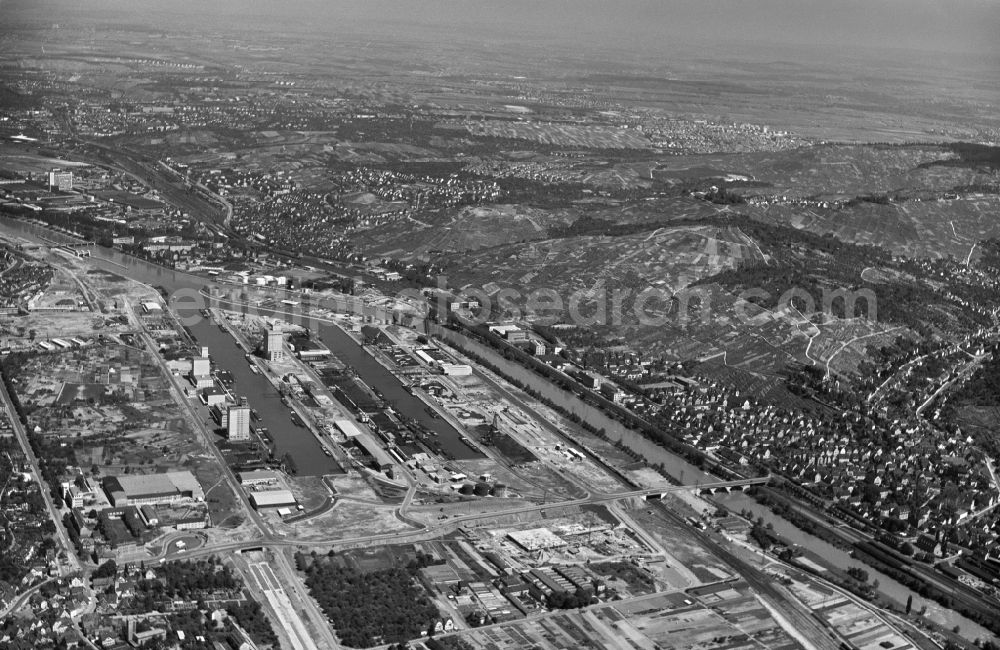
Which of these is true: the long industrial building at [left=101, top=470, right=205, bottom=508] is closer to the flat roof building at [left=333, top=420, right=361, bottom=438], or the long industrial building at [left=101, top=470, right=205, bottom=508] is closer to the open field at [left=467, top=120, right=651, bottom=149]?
the flat roof building at [left=333, top=420, right=361, bottom=438]

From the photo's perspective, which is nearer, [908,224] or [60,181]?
[908,224]

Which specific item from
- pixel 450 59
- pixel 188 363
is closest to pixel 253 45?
pixel 450 59

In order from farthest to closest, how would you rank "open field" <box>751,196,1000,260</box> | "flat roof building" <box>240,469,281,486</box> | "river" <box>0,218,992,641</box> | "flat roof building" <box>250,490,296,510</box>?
"open field" <box>751,196,1000,260</box>, "flat roof building" <box>240,469,281,486</box>, "flat roof building" <box>250,490,296,510</box>, "river" <box>0,218,992,641</box>

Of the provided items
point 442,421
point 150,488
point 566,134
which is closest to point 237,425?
point 150,488

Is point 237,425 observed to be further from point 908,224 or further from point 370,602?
point 908,224

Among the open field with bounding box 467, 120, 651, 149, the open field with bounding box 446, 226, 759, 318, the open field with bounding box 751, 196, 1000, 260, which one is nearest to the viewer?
the open field with bounding box 446, 226, 759, 318

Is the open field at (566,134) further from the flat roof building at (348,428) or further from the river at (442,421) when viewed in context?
the flat roof building at (348,428)

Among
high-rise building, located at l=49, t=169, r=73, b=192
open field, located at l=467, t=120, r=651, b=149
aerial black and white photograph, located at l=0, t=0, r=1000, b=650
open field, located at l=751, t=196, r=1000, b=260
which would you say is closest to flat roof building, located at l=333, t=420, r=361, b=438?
aerial black and white photograph, located at l=0, t=0, r=1000, b=650
